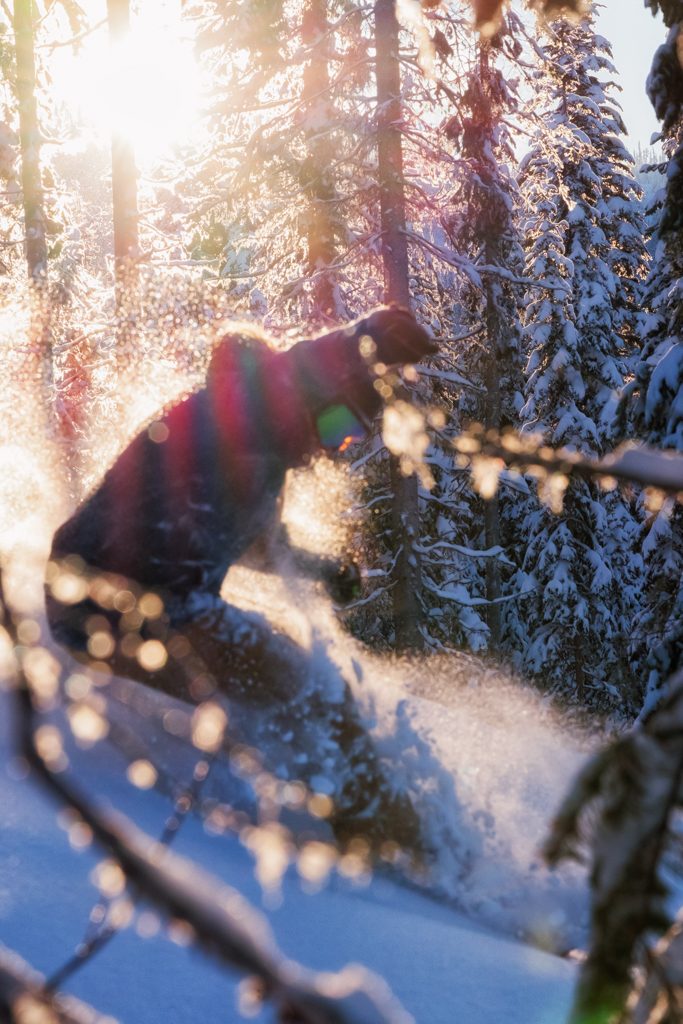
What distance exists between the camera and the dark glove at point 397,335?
448 centimetres

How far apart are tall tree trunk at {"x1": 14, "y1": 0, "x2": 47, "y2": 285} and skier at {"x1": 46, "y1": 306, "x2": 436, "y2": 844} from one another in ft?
40.5

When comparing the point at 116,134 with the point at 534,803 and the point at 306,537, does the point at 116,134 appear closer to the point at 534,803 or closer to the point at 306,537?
the point at 306,537

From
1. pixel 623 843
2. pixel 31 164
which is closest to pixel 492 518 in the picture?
pixel 31 164

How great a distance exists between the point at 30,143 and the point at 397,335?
14.0m

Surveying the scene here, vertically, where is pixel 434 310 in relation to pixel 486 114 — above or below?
below

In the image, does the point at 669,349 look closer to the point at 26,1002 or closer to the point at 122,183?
the point at 122,183

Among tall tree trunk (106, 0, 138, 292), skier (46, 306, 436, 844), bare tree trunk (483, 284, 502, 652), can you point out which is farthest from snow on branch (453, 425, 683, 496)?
bare tree trunk (483, 284, 502, 652)

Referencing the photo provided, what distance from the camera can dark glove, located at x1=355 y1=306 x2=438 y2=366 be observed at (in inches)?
176

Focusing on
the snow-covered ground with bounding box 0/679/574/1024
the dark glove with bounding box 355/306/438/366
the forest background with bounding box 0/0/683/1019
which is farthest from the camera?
the forest background with bounding box 0/0/683/1019

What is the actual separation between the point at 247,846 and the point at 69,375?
42.1ft

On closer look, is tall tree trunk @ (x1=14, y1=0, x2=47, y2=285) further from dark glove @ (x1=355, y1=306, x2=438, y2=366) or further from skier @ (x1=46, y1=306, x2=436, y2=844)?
dark glove @ (x1=355, y1=306, x2=438, y2=366)

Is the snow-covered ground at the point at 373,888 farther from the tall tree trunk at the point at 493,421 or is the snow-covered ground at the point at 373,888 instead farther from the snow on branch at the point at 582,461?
the tall tree trunk at the point at 493,421

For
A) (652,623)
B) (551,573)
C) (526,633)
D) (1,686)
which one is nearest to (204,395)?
(1,686)

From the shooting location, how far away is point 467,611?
19.0m
